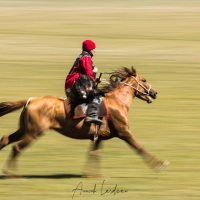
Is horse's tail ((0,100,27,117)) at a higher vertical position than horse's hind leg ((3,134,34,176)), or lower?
higher

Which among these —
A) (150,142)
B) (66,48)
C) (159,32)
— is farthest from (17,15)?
(150,142)

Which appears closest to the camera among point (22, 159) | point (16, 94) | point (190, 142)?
point (22, 159)

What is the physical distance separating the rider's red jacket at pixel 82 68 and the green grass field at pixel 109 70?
60.5 inches

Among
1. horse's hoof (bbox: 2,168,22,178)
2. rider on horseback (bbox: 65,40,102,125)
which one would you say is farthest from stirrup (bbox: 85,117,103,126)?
horse's hoof (bbox: 2,168,22,178)

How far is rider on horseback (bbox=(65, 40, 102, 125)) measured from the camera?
13312 mm

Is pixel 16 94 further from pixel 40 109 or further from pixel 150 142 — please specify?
pixel 40 109

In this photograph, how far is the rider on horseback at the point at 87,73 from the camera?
524 inches

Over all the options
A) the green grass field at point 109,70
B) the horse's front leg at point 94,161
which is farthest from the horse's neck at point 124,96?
the green grass field at point 109,70

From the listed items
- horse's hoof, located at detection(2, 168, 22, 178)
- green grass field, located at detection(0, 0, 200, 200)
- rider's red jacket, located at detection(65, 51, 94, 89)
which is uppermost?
rider's red jacket, located at detection(65, 51, 94, 89)

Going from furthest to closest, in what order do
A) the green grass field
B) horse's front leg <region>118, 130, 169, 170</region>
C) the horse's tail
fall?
the horse's tail
horse's front leg <region>118, 130, 169, 170</region>
the green grass field

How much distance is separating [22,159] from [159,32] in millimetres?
35605

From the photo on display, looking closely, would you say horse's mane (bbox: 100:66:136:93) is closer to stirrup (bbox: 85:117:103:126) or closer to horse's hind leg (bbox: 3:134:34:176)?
stirrup (bbox: 85:117:103:126)

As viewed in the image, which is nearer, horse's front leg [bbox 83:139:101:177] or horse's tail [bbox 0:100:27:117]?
horse's tail [bbox 0:100:27:117]

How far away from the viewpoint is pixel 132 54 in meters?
38.1
